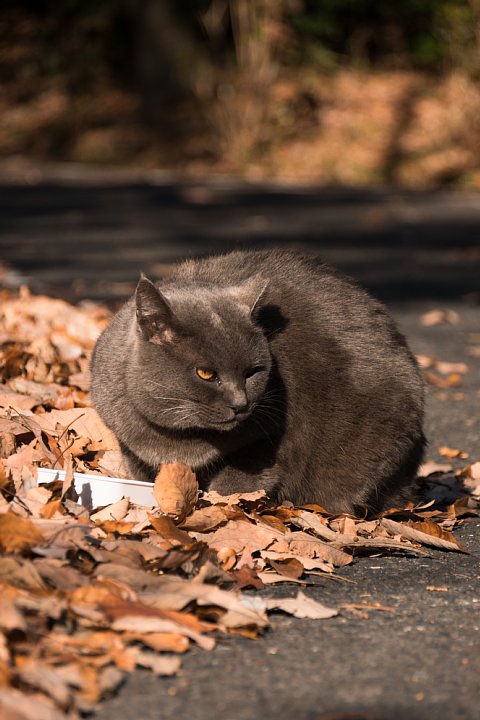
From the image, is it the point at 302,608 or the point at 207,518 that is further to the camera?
the point at 207,518

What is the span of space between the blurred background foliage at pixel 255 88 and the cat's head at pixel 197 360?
1274cm

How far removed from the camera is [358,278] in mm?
9836

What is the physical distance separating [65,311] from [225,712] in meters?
4.59

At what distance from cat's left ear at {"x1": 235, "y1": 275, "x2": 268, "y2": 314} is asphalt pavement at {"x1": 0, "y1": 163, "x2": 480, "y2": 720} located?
980 mm

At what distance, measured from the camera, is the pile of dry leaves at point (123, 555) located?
9.03 ft

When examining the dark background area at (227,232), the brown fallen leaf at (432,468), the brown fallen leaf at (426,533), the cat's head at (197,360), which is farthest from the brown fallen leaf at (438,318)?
the cat's head at (197,360)

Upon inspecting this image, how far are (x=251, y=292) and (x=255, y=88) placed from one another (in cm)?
1461

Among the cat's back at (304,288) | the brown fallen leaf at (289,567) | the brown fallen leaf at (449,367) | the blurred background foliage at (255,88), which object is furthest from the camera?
the blurred background foliage at (255,88)

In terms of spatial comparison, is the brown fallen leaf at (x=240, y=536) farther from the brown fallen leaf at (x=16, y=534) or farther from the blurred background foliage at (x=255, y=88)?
the blurred background foliage at (x=255, y=88)

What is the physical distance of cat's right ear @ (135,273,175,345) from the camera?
11.9ft

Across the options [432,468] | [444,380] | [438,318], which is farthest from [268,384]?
[438,318]

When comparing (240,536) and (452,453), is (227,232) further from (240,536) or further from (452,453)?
(240,536)

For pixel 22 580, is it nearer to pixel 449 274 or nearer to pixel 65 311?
pixel 65 311

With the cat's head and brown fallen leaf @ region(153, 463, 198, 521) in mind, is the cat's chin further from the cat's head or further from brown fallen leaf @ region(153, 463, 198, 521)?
brown fallen leaf @ region(153, 463, 198, 521)
